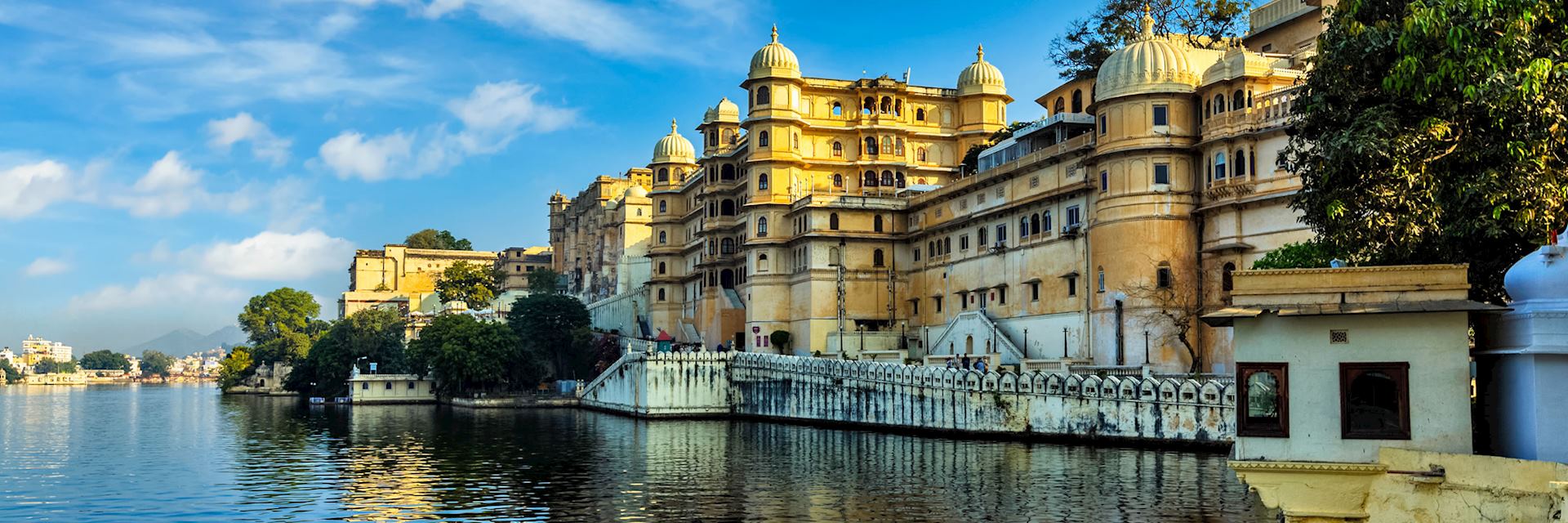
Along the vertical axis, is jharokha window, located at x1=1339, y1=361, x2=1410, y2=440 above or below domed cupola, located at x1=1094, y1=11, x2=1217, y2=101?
below

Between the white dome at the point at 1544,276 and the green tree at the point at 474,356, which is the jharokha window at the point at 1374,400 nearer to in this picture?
the white dome at the point at 1544,276

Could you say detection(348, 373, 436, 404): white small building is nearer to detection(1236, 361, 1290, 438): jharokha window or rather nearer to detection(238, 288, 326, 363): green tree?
detection(238, 288, 326, 363): green tree

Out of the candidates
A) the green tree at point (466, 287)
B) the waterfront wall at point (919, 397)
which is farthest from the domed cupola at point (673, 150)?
the green tree at point (466, 287)

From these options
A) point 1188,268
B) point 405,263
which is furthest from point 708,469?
point 405,263

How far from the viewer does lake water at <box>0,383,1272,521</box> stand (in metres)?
30.5

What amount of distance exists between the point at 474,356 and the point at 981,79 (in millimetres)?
35259

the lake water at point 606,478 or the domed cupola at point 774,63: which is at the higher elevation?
the domed cupola at point 774,63

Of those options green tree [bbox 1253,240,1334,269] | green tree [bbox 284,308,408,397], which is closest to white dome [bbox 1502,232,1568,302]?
green tree [bbox 1253,240,1334,269]

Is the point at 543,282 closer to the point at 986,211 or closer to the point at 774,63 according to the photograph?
the point at 774,63

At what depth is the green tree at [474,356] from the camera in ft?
284

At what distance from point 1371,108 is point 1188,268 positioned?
27140mm

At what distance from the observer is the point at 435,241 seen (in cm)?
18738

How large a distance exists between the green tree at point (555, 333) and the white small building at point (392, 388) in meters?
7.59

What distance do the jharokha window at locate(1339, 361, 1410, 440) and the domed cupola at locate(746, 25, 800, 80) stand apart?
5683 centimetres
